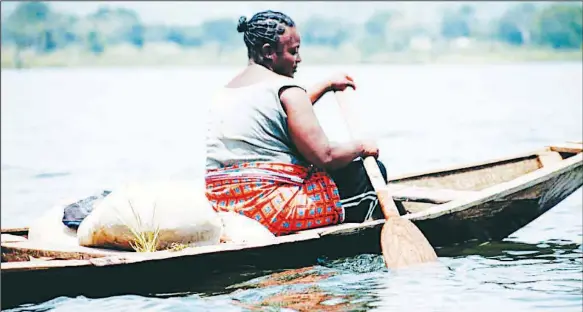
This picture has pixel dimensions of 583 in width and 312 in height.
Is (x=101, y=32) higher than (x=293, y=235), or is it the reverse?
(x=101, y=32)

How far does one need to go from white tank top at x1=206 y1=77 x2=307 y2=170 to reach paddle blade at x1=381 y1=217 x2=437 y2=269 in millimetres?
547

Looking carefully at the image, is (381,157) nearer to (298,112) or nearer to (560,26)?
(298,112)

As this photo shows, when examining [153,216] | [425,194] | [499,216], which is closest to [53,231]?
[153,216]

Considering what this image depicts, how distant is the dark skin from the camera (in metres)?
5.25

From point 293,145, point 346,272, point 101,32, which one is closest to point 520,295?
point 346,272

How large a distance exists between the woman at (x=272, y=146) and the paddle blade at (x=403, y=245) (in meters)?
0.28

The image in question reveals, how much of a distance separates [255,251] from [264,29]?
1.09 metres

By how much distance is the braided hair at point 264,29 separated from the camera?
17.6 ft

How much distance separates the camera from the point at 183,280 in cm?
487

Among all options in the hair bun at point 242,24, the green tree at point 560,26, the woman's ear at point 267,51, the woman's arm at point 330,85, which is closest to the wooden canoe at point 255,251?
the woman's arm at point 330,85

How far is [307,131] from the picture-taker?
207 inches

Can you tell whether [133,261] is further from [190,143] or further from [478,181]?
[190,143]

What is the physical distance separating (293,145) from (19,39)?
67.9m

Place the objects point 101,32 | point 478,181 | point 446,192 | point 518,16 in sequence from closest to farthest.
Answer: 1. point 446,192
2. point 478,181
3. point 518,16
4. point 101,32
